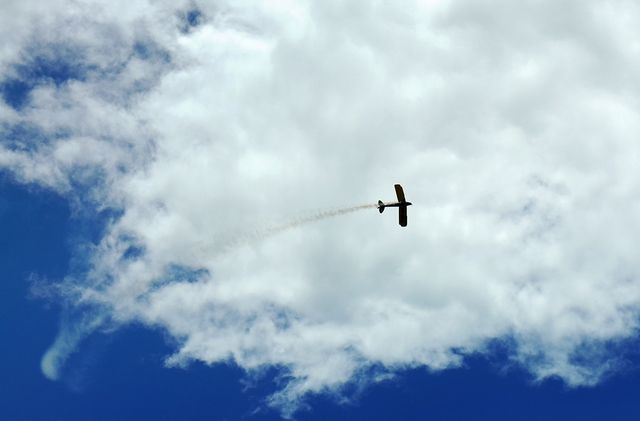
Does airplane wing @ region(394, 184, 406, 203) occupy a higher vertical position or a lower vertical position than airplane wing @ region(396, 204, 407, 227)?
higher

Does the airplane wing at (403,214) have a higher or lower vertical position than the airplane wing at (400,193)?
lower

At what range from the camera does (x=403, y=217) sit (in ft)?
640

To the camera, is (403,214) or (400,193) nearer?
(403,214)

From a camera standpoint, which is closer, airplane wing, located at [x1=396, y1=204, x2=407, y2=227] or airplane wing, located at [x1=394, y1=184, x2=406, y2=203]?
airplane wing, located at [x1=396, y1=204, x2=407, y2=227]

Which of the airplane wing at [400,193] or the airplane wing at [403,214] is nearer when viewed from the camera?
the airplane wing at [403,214]

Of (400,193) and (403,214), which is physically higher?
(400,193)
